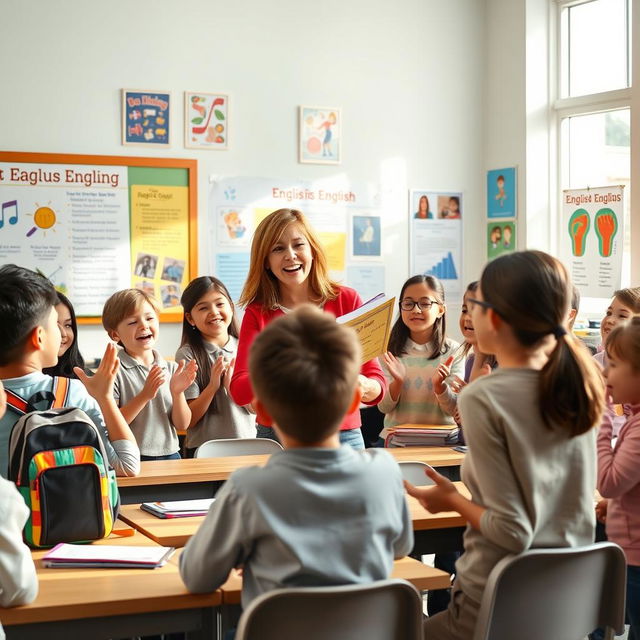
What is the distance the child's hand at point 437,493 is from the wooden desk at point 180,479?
1.11 m

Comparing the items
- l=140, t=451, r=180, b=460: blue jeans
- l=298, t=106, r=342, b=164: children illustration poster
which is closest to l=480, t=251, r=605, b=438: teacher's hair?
l=140, t=451, r=180, b=460: blue jeans

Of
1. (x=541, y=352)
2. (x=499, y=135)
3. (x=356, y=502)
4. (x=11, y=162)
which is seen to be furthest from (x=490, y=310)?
(x=499, y=135)

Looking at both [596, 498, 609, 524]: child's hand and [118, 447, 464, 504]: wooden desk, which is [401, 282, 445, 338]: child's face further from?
[596, 498, 609, 524]: child's hand

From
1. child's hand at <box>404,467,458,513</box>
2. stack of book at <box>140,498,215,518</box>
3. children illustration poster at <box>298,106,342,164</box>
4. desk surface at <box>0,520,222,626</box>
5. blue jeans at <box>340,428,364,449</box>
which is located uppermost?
children illustration poster at <box>298,106,342,164</box>

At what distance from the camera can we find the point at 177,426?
11.9 ft

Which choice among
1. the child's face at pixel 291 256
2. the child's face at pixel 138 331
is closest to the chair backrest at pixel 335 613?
the child's face at pixel 291 256

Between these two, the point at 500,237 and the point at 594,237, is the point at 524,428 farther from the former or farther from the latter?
the point at 500,237

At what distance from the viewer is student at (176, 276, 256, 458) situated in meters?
3.78

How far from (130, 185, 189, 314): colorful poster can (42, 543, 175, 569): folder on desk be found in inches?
143

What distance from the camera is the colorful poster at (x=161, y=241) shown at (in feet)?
18.3

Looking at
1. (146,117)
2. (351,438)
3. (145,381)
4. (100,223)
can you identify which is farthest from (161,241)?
(351,438)

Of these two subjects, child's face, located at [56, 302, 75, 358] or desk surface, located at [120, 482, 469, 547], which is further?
child's face, located at [56, 302, 75, 358]

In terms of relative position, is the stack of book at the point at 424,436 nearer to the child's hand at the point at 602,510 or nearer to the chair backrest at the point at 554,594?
the child's hand at the point at 602,510

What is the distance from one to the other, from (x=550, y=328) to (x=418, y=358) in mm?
2292
